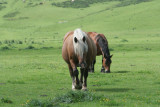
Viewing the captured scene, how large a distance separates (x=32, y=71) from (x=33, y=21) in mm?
83461

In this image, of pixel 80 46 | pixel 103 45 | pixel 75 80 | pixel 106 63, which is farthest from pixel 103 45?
pixel 80 46

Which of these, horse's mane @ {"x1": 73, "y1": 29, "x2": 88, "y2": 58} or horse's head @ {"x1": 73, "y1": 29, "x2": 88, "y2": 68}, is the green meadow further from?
horse's mane @ {"x1": 73, "y1": 29, "x2": 88, "y2": 58}

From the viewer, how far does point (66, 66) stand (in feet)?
79.1

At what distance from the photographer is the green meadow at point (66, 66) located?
36.5ft

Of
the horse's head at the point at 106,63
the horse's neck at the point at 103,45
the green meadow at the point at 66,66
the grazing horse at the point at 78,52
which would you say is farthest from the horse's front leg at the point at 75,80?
the horse's neck at the point at 103,45

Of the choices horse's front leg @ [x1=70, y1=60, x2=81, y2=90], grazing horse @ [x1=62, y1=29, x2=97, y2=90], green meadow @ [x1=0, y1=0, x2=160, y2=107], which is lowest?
green meadow @ [x1=0, y1=0, x2=160, y2=107]

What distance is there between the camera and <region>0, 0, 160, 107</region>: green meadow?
1113cm

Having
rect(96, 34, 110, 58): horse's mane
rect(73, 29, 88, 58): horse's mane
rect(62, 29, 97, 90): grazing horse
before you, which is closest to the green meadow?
rect(62, 29, 97, 90): grazing horse

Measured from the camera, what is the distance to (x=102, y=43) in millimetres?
21141

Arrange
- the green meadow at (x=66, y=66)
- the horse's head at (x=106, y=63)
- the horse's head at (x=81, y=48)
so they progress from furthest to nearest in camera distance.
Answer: the horse's head at (x=106, y=63) → the horse's head at (x=81, y=48) → the green meadow at (x=66, y=66)

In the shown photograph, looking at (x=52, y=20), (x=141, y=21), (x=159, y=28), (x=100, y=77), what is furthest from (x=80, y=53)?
(x=52, y=20)

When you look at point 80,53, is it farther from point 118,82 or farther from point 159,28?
point 159,28

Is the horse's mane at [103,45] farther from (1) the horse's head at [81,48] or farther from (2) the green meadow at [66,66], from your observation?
(1) the horse's head at [81,48]

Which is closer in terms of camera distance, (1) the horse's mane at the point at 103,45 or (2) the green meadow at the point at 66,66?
(2) the green meadow at the point at 66,66
